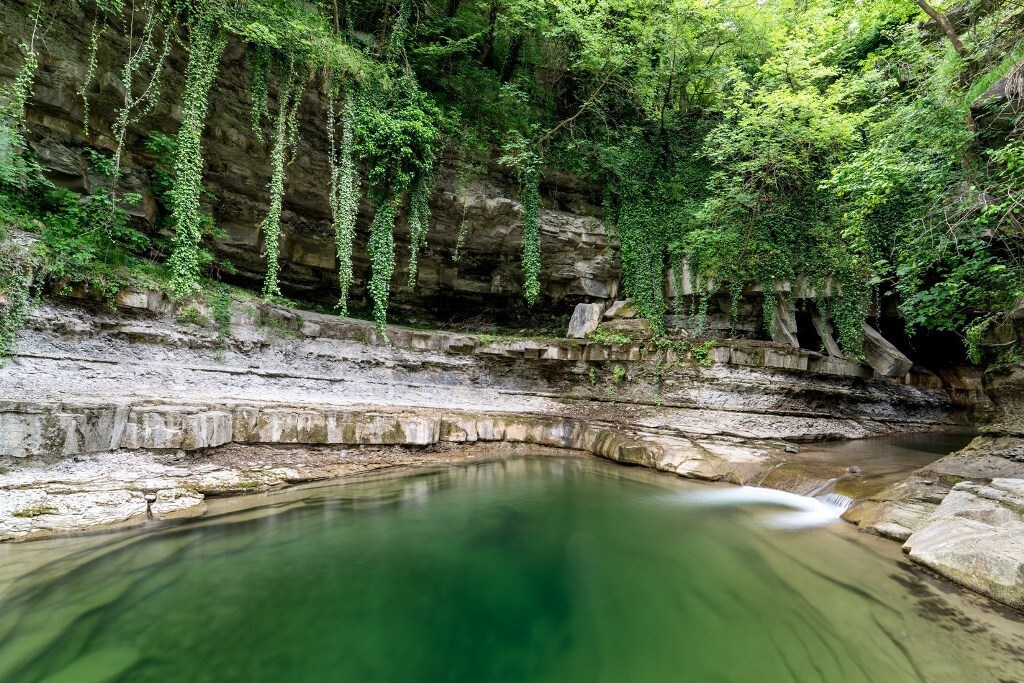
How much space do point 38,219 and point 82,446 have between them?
4.31m

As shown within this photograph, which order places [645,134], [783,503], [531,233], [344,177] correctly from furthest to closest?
[645,134]
[531,233]
[344,177]
[783,503]

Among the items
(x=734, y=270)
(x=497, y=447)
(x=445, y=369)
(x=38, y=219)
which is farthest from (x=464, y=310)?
(x=38, y=219)

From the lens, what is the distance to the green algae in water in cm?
230

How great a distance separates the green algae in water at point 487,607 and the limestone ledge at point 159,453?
50 cm

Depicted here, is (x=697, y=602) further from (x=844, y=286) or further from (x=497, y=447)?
(x=844, y=286)

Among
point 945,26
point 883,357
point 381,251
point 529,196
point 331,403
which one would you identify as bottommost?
point 331,403

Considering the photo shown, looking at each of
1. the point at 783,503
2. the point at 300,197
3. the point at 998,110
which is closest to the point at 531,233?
the point at 300,197

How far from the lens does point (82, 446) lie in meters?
4.42

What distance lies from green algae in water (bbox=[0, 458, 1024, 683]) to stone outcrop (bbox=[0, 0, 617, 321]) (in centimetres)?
722

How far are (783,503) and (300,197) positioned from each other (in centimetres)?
1176

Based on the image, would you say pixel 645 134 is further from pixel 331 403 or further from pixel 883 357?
pixel 331 403

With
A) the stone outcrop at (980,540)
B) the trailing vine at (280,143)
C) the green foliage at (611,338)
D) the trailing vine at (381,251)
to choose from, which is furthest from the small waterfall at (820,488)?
the trailing vine at (280,143)

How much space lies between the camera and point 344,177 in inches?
341

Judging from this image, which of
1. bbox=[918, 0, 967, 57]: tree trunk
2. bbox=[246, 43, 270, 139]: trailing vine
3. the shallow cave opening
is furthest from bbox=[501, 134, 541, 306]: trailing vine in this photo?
the shallow cave opening
